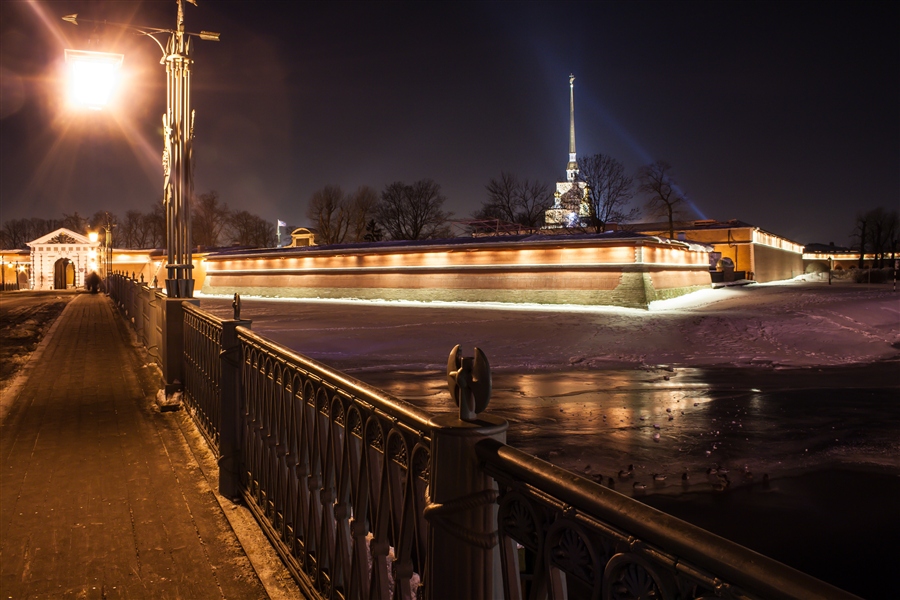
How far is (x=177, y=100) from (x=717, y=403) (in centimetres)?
811

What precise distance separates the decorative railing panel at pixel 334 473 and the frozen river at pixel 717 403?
278 centimetres

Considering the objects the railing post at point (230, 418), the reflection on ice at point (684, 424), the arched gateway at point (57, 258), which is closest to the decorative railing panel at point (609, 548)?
the railing post at point (230, 418)

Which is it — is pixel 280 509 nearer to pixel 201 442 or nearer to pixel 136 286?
pixel 201 442

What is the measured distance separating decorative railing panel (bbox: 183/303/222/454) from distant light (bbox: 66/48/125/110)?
3.28m

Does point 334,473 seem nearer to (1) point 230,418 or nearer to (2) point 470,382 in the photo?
(2) point 470,382

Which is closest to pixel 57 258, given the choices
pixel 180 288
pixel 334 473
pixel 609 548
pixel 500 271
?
pixel 500 271

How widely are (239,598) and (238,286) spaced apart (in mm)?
37470

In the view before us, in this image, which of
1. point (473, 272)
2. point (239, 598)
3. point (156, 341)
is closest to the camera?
point (239, 598)

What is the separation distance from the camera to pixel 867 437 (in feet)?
21.3

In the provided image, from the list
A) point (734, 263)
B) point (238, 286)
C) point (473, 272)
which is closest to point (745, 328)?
point (473, 272)

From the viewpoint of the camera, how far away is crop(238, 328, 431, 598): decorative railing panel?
215 centimetres

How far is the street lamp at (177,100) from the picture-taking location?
812cm

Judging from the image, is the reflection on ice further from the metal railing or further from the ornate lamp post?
the ornate lamp post

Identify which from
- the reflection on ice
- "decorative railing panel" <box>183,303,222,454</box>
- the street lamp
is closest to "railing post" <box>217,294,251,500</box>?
"decorative railing panel" <box>183,303,222,454</box>
